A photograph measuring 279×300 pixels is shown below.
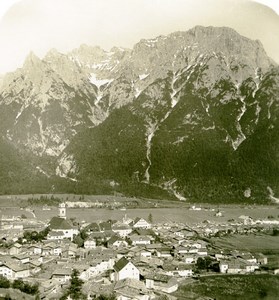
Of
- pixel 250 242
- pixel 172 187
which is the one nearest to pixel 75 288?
pixel 250 242

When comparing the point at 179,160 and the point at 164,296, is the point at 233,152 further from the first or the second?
the point at 164,296

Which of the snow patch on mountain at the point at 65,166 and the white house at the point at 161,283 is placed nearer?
the white house at the point at 161,283

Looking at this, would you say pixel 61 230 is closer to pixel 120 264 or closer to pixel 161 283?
pixel 120 264

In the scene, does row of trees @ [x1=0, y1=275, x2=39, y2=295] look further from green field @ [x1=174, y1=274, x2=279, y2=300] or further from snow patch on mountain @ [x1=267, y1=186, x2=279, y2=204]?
snow patch on mountain @ [x1=267, y1=186, x2=279, y2=204]

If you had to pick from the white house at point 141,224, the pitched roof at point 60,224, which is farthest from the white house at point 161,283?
the white house at point 141,224

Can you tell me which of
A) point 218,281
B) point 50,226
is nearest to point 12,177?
point 50,226

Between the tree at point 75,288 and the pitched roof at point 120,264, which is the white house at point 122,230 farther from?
the tree at point 75,288

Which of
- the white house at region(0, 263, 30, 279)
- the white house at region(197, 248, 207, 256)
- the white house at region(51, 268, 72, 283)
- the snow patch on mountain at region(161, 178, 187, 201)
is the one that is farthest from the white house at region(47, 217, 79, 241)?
the snow patch on mountain at region(161, 178, 187, 201)

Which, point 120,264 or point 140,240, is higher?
point 120,264
